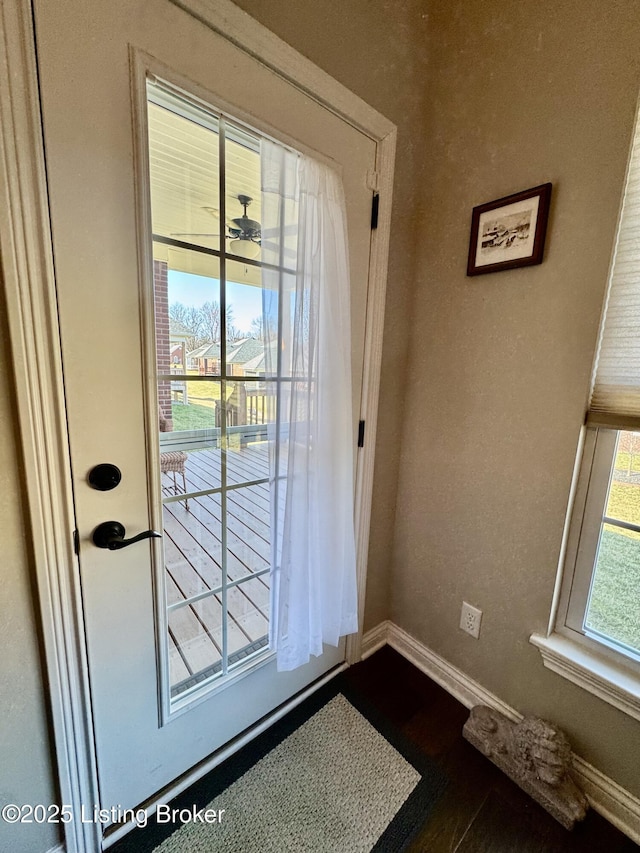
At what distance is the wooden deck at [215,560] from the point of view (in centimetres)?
97

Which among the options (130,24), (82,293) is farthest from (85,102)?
(82,293)

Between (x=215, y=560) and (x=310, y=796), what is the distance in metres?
0.79

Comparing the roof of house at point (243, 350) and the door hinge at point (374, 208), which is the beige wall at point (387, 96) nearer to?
the door hinge at point (374, 208)

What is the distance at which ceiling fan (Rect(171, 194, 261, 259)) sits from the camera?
36.7 inches

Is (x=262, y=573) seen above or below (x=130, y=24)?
below

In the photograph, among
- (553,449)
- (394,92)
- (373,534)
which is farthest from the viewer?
(373,534)

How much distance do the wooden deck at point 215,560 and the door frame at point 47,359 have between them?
0.23 m

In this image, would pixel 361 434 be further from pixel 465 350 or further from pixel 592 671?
pixel 592 671

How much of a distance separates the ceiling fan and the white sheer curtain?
5cm

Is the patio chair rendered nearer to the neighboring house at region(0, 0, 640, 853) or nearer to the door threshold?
the neighboring house at region(0, 0, 640, 853)

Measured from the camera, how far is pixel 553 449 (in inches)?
42.8

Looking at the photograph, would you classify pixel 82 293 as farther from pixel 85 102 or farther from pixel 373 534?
pixel 373 534

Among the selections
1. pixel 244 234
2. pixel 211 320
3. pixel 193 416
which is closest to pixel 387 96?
pixel 244 234

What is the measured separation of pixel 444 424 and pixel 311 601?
2.74ft
